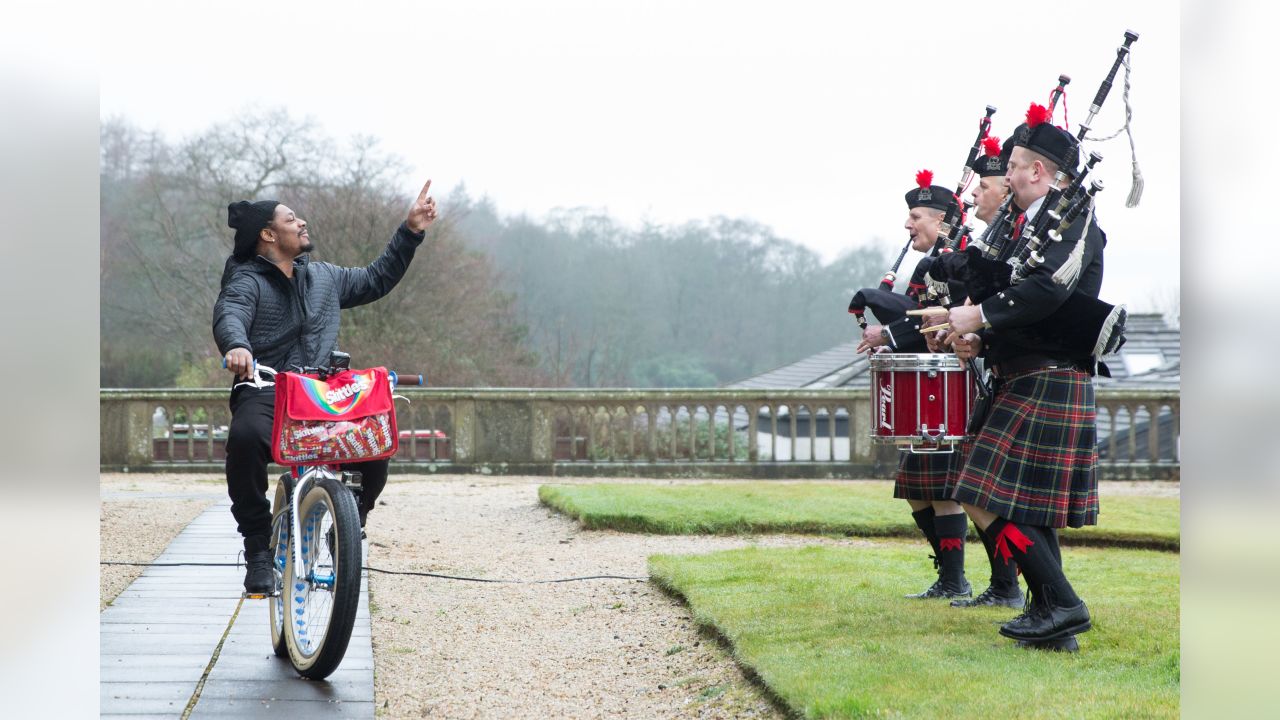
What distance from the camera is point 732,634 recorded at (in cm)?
507

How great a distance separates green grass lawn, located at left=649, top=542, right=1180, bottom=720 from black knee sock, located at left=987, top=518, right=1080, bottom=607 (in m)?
0.22

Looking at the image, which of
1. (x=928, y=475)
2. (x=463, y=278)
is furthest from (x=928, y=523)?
(x=463, y=278)

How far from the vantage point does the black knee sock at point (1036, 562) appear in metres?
4.59

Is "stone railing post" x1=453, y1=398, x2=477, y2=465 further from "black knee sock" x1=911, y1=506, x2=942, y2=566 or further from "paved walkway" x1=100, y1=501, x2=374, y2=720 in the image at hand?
"black knee sock" x1=911, y1=506, x2=942, y2=566

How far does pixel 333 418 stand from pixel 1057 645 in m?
2.70

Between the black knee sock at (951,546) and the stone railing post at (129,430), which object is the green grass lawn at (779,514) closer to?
the black knee sock at (951,546)

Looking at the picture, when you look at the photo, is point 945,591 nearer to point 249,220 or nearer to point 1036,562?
point 1036,562

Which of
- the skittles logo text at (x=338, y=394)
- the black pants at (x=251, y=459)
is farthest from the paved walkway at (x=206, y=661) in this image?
the skittles logo text at (x=338, y=394)

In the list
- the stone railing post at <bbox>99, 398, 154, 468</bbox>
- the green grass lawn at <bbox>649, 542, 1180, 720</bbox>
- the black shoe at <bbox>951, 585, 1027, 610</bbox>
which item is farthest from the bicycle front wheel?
the stone railing post at <bbox>99, 398, 154, 468</bbox>

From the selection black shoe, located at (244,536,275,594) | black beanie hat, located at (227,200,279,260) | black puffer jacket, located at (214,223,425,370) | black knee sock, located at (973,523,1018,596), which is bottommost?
black knee sock, located at (973,523,1018,596)

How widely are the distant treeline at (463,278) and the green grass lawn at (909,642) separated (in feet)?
53.5

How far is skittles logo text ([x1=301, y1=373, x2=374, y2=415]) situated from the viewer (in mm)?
4340
